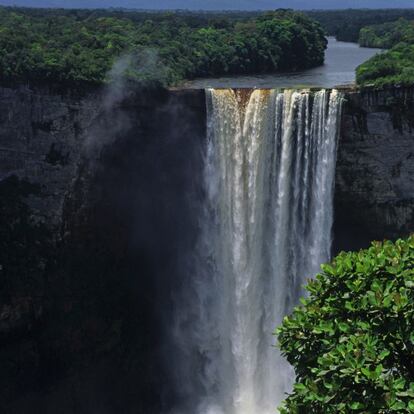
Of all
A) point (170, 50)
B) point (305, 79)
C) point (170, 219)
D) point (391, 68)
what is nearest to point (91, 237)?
point (170, 219)

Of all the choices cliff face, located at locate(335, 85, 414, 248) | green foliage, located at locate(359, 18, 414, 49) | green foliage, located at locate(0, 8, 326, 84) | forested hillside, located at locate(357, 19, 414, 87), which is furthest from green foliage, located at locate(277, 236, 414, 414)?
green foliage, located at locate(359, 18, 414, 49)

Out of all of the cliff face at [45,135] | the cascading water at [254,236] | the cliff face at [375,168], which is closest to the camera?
the cascading water at [254,236]

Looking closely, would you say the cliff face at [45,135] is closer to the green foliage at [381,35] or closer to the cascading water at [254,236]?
the cascading water at [254,236]

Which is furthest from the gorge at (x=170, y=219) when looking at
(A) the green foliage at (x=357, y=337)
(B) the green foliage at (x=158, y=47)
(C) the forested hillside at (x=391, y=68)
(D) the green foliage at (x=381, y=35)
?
(D) the green foliage at (x=381, y=35)

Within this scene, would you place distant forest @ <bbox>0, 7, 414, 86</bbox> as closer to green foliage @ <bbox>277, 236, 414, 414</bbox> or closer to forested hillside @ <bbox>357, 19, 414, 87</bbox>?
forested hillside @ <bbox>357, 19, 414, 87</bbox>

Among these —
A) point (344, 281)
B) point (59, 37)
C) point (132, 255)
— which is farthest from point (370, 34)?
point (344, 281)
